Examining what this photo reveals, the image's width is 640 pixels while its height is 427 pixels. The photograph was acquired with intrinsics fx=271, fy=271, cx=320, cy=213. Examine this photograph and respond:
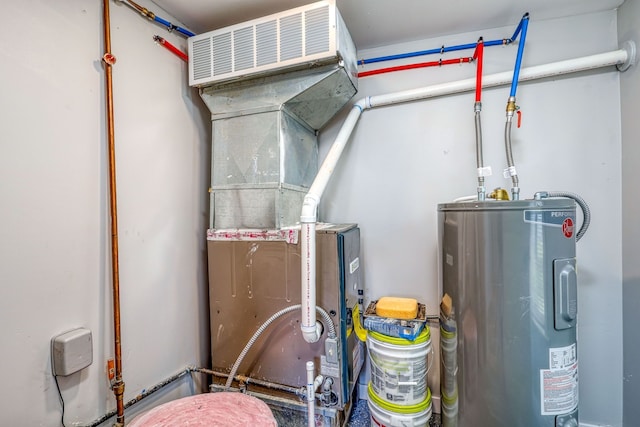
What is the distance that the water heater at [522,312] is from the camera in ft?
3.31

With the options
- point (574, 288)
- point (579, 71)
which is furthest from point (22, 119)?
point (579, 71)

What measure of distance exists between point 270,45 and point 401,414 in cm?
188

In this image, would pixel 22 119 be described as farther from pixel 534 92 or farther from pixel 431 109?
pixel 534 92

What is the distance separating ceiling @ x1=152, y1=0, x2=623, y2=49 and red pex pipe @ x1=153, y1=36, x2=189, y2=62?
172mm

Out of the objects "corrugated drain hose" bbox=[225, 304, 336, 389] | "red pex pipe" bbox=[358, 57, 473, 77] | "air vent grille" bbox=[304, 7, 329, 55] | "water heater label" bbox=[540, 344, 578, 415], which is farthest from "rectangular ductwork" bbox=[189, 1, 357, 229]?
"water heater label" bbox=[540, 344, 578, 415]

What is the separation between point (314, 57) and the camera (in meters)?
1.23

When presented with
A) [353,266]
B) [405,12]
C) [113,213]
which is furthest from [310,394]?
[405,12]

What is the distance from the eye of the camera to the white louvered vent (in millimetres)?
1208

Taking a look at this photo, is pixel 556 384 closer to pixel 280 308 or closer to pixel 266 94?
pixel 280 308

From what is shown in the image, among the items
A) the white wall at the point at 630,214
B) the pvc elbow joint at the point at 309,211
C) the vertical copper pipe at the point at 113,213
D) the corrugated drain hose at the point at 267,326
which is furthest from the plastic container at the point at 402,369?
the vertical copper pipe at the point at 113,213

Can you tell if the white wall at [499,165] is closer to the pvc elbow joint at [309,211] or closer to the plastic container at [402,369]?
the plastic container at [402,369]

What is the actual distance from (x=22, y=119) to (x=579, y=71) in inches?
98.8

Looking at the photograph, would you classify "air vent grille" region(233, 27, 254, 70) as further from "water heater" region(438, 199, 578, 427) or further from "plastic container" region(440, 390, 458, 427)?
"plastic container" region(440, 390, 458, 427)

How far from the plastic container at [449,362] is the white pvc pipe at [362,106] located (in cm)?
60
